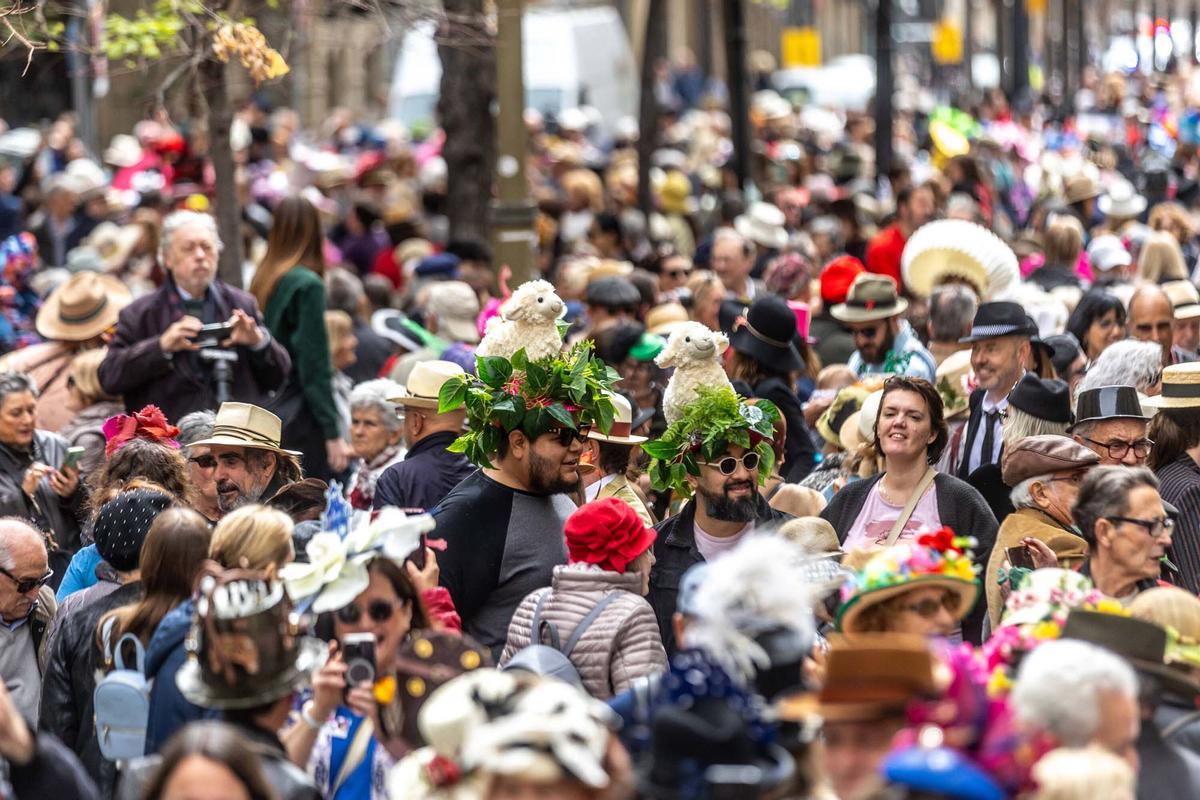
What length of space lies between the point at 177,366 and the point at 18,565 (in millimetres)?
2773

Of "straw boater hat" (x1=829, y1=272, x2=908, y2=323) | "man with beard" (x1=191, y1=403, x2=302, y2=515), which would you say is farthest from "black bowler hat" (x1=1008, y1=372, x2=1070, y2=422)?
"man with beard" (x1=191, y1=403, x2=302, y2=515)

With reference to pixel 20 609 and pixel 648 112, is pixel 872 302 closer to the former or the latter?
pixel 20 609

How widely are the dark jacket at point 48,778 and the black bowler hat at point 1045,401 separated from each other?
185 inches

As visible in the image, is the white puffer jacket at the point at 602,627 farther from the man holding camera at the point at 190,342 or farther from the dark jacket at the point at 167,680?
the man holding camera at the point at 190,342

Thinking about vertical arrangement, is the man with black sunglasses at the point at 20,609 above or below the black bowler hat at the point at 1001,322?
below

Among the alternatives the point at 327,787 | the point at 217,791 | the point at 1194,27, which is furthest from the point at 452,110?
the point at 1194,27

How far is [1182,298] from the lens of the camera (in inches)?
451

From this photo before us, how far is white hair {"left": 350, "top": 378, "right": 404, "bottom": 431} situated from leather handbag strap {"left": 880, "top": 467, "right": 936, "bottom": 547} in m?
2.87

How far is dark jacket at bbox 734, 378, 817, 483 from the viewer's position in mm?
9297

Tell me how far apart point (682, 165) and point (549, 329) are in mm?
18247

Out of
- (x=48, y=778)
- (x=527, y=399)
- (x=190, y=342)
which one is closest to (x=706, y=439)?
(x=527, y=399)

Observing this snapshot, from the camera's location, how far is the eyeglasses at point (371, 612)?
558 centimetres

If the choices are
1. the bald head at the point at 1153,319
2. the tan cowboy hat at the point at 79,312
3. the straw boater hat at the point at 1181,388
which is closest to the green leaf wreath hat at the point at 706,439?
the straw boater hat at the point at 1181,388

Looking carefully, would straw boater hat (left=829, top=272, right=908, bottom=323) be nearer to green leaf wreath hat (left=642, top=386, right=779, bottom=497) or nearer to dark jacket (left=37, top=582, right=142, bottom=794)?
green leaf wreath hat (left=642, top=386, right=779, bottom=497)
